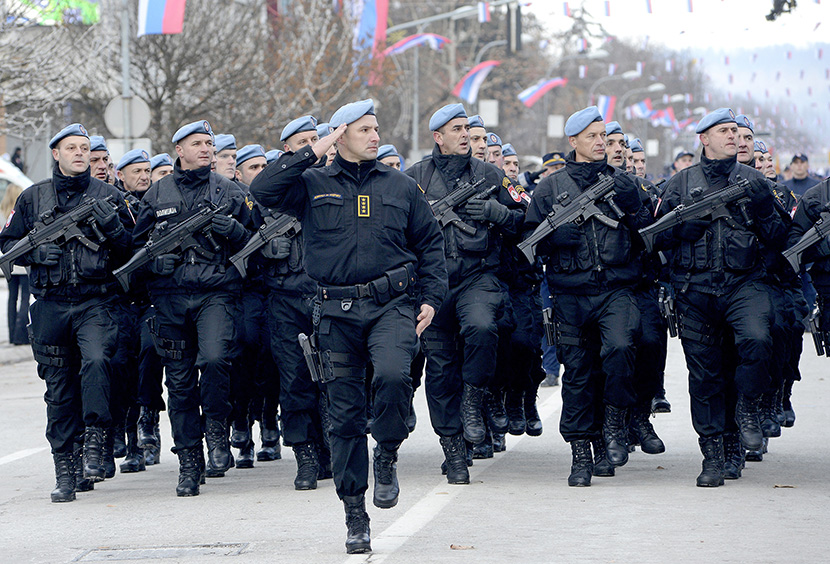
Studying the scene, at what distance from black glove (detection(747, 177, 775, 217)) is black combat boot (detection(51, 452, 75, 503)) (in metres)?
4.27

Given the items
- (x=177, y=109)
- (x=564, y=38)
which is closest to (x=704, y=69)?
(x=564, y=38)

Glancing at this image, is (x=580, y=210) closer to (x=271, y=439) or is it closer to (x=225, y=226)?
(x=225, y=226)

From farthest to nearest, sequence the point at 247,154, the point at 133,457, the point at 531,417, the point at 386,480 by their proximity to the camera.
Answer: the point at 247,154 < the point at 531,417 < the point at 133,457 < the point at 386,480

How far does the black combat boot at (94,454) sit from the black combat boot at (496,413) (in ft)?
8.56

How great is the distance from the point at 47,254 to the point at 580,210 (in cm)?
314

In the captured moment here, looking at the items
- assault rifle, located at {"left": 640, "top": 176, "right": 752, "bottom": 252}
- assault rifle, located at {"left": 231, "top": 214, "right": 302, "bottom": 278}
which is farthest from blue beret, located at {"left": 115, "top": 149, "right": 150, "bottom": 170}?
assault rifle, located at {"left": 640, "top": 176, "right": 752, "bottom": 252}

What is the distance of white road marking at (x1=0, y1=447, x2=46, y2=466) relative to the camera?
10602mm

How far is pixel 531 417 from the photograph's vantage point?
10516 mm

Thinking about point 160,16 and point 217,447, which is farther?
point 160,16

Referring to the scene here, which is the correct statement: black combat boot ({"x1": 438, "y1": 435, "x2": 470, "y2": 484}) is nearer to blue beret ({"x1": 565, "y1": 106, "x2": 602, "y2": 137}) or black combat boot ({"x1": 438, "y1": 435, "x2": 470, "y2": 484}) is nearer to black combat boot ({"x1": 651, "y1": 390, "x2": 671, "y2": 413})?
blue beret ({"x1": 565, "y1": 106, "x2": 602, "y2": 137})

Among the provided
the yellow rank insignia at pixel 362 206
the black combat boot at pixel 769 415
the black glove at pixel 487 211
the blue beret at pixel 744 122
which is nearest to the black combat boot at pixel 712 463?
the black combat boot at pixel 769 415

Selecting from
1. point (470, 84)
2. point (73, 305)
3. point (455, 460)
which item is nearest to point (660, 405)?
point (455, 460)

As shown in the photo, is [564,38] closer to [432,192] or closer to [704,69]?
[704,69]

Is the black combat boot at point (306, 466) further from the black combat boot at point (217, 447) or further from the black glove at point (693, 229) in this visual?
the black glove at point (693, 229)
